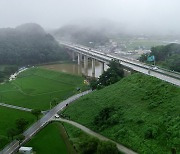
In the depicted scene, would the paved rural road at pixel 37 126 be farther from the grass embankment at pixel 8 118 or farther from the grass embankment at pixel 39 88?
the grass embankment at pixel 39 88

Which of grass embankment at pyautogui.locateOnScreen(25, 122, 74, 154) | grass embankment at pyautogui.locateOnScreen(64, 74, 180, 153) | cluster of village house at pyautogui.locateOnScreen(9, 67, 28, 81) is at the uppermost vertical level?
grass embankment at pyautogui.locateOnScreen(64, 74, 180, 153)

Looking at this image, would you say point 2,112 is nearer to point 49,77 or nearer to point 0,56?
point 49,77

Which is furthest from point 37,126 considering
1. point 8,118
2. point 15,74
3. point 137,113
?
point 15,74

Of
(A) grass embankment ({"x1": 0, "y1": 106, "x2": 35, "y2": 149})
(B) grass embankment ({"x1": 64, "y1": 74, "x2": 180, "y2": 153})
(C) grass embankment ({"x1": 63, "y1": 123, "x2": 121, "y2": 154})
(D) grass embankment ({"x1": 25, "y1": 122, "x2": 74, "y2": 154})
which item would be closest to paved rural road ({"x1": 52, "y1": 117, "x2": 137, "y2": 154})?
(B) grass embankment ({"x1": 64, "y1": 74, "x2": 180, "y2": 153})

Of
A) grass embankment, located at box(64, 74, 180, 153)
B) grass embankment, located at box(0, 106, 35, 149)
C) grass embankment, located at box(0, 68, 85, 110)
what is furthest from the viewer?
grass embankment, located at box(0, 68, 85, 110)

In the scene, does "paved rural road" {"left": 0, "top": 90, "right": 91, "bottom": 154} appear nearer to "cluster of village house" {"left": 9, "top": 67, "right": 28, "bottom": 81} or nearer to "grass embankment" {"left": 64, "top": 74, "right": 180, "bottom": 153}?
"grass embankment" {"left": 64, "top": 74, "right": 180, "bottom": 153}

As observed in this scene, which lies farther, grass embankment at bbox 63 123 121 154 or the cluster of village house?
the cluster of village house
